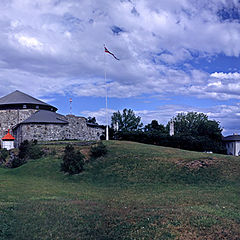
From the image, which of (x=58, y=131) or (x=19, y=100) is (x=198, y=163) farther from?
(x=19, y=100)

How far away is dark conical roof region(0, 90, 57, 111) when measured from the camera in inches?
2122

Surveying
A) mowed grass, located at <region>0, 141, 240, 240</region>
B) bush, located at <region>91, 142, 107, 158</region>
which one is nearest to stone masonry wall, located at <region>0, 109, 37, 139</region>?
bush, located at <region>91, 142, 107, 158</region>

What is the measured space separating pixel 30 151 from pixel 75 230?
28889 millimetres

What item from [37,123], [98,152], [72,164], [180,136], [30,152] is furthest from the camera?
[180,136]

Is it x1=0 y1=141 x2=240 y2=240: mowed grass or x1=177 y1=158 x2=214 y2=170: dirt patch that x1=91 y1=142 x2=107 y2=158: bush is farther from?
x1=177 y1=158 x2=214 y2=170: dirt patch

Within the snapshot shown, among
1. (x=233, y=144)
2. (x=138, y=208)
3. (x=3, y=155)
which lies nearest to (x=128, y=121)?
(x=233, y=144)

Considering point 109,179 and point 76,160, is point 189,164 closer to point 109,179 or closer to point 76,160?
point 109,179

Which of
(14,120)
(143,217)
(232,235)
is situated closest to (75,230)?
(143,217)

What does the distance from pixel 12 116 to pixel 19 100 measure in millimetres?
3549

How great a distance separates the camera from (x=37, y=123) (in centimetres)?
4572

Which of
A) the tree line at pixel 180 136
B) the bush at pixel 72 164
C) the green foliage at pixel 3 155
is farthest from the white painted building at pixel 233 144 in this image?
the green foliage at pixel 3 155

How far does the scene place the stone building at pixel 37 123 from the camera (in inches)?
1796

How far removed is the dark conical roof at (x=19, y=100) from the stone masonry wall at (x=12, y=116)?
1509mm

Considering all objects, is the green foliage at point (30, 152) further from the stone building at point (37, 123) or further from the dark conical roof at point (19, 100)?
the dark conical roof at point (19, 100)
